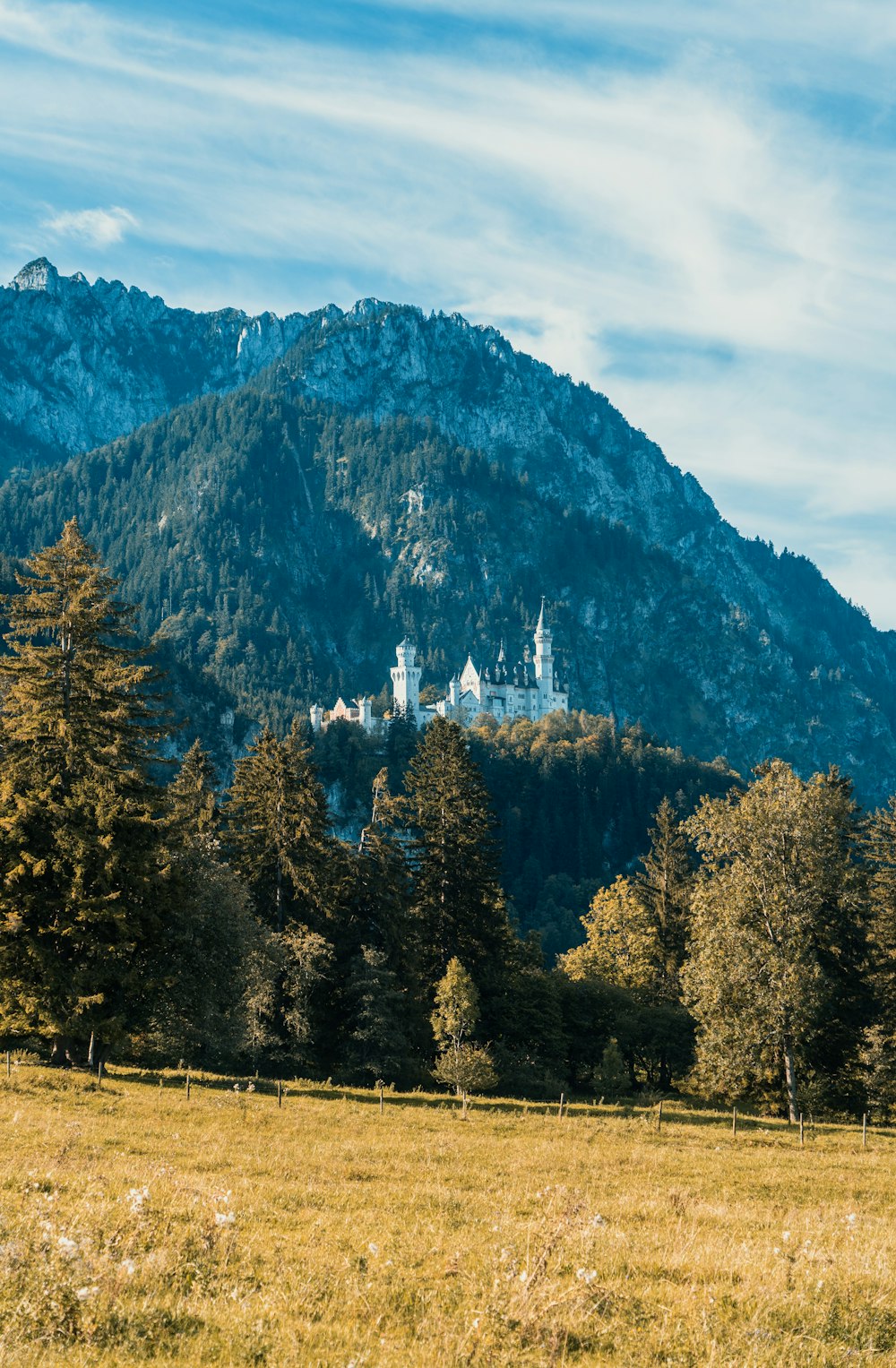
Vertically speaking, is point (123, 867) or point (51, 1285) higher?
point (123, 867)

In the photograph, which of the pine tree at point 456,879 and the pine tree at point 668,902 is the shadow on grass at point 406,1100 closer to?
the pine tree at point 456,879

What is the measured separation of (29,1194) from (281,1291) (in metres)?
4.69

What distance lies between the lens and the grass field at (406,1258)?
8.83 m

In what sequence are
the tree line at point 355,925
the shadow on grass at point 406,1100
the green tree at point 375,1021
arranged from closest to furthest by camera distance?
the shadow on grass at point 406,1100 → the tree line at point 355,925 → the green tree at point 375,1021

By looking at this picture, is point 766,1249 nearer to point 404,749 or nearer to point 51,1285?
point 51,1285

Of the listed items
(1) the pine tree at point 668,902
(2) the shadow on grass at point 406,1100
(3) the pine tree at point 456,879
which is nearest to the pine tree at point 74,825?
(2) the shadow on grass at point 406,1100

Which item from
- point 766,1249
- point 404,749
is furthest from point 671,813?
point 404,749

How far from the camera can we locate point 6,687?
3931 cm

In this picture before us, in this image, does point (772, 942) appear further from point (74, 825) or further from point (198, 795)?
point (198, 795)

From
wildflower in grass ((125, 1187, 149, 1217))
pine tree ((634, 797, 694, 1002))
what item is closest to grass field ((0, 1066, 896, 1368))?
wildflower in grass ((125, 1187, 149, 1217))

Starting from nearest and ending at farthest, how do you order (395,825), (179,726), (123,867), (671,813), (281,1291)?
1. (281,1291)
2. (123,867)
3. (179,726)
4. (395,825)
5. (671,813)

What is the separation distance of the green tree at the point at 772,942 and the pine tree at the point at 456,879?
→ 33.1 ft

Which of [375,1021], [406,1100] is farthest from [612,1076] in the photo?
[406,1100]

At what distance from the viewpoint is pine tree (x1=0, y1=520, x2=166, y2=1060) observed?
29047 millimetres
